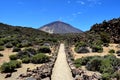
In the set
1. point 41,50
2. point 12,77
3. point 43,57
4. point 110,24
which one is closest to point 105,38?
point 110,24

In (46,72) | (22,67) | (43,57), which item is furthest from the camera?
(43,57)

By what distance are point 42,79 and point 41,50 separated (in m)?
21.4

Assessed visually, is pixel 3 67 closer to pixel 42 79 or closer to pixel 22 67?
pixel 22 67

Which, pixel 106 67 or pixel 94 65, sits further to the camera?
pixel 94 65

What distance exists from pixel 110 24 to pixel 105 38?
60.6 ft

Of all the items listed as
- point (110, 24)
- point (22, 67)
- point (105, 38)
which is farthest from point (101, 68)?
point (110, 24)

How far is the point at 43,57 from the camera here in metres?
30.8

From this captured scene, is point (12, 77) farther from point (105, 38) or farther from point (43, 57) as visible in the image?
point (105, 38)

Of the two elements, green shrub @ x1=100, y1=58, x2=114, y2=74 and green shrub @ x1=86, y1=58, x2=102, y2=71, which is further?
green shrub @ x1=86, y1=58, x2=102, y2=71

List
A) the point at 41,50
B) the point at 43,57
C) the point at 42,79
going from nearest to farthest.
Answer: the point at 42,79 < the point at 43,57 < the point at 41,50

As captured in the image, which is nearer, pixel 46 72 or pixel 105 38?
pixel 46 72

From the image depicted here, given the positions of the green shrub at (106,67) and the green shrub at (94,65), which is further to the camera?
the green shrub at (94,65)

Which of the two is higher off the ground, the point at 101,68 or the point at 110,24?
the point at 110,24

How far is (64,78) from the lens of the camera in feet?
65.6
